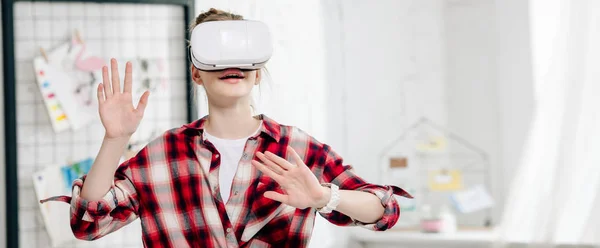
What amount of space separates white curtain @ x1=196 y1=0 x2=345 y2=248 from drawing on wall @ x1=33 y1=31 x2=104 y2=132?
27 centimetres

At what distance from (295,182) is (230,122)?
163 millimetres

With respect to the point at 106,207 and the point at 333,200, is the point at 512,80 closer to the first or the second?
the point at 333,200

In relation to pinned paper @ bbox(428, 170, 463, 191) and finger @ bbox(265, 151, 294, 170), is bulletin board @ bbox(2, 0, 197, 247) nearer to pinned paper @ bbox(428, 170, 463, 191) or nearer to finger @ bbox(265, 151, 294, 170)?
finger @ bbox(265, 151, 294, 170)

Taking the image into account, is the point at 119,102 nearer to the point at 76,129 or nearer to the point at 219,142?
the point at 219,142

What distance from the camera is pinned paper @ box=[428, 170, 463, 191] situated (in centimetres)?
236

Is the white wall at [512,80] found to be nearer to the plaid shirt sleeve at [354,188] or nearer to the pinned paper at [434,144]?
the pinned paper at [434,144]

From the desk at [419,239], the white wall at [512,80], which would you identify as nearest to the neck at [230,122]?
the desk at [419,239]

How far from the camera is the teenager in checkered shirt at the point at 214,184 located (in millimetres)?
911

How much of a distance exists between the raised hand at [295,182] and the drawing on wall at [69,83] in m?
0.86

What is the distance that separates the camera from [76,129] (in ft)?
5.23

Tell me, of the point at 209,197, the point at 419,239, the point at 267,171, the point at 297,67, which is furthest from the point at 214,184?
the point at 419,239

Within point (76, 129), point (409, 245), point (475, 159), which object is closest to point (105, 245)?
point (76, 129)

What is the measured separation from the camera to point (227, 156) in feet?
3.23

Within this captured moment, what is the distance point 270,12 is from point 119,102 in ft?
3.39
